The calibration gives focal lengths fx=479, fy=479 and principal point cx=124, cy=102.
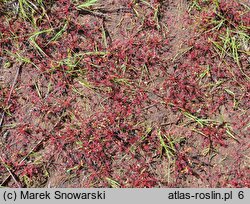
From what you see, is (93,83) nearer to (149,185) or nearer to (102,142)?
(102,142)

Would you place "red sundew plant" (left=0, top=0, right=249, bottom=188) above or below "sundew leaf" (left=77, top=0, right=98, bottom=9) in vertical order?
below

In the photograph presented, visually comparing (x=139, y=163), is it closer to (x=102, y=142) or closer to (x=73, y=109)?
(x=102, y=142)

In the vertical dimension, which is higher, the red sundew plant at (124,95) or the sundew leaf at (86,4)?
the sundew leaf at (86,4)

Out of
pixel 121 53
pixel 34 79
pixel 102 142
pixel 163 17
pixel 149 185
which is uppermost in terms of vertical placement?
pixel 163 17

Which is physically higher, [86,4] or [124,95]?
[86,4]

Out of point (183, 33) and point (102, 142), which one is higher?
point (183, 33)

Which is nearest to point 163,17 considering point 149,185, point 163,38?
point 163,38

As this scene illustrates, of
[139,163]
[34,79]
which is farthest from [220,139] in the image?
[34,79]

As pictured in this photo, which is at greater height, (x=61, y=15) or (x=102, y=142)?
(x=61, y=15)
